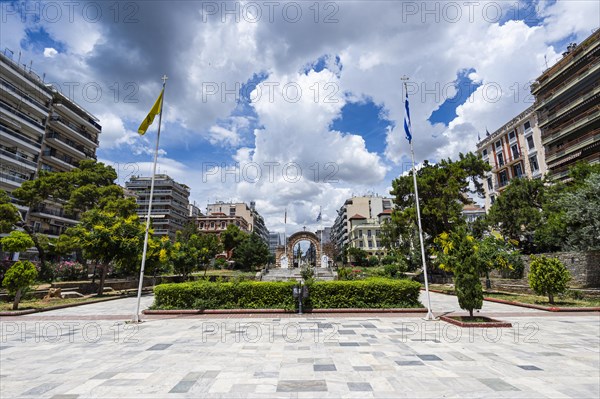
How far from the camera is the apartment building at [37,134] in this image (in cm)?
3359

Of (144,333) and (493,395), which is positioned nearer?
(493,395)

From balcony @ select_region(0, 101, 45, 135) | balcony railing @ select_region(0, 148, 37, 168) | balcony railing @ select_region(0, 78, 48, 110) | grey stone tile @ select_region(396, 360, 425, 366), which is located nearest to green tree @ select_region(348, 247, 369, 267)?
balcony railing @ select_region(0, 148, 37, 168)

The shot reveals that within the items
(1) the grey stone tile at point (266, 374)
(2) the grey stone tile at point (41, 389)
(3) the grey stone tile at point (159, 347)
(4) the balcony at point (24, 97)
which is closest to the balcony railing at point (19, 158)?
(4) the balcony at point (24, 97)

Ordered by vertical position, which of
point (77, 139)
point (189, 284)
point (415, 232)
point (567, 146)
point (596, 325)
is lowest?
point (596, 325)

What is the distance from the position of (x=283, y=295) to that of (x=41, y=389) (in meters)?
10.0

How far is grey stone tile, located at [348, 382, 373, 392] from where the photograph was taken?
529 cm

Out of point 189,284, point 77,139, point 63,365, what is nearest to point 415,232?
point 189,284

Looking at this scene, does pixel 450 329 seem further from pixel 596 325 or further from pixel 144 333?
pixel 144 333

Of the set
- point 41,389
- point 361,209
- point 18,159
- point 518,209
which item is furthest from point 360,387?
point 361,209

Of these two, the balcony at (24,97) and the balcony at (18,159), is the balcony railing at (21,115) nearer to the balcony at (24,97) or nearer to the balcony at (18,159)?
the balcony at (24,97)

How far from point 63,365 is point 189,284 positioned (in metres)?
8.04

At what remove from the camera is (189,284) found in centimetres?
1479

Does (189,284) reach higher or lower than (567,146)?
lower

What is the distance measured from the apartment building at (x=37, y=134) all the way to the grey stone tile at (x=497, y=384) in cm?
4353
